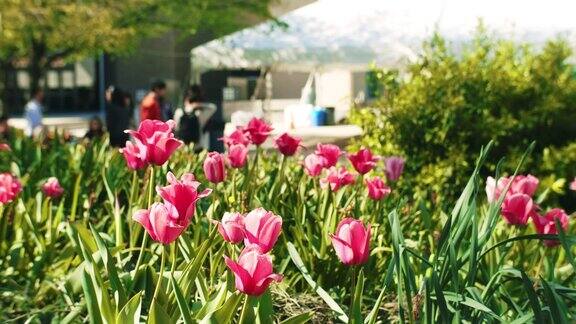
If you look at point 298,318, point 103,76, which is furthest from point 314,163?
point 103,76

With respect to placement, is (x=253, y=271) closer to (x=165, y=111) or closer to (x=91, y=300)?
(x=91, y=300)

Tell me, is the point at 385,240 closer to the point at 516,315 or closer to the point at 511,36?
the point at 516,315

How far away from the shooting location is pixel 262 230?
1888 millimetres

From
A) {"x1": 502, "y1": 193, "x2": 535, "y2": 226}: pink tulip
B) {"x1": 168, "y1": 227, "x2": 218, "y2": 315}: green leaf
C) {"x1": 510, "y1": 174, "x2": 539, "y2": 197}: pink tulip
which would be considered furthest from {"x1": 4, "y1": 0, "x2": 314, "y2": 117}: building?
{"x1": 168, "y1": 227, "x2": 218, "y2": 315}: green leaf

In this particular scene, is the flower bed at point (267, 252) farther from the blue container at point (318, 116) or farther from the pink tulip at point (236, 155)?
the blue container at point (318, 116)

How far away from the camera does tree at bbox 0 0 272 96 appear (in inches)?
742

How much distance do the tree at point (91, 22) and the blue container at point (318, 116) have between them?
304 cm

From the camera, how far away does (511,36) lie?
7.52 m

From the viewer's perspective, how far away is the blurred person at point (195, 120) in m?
10.4

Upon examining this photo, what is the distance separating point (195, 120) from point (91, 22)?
9879mm

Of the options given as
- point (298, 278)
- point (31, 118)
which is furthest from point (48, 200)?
point (31, 118)

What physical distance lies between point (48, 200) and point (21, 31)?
54.8ft

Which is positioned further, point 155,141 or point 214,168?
point 214,168

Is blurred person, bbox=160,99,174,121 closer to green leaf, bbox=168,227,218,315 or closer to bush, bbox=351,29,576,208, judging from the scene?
bush, bbox=351,29,576,208
